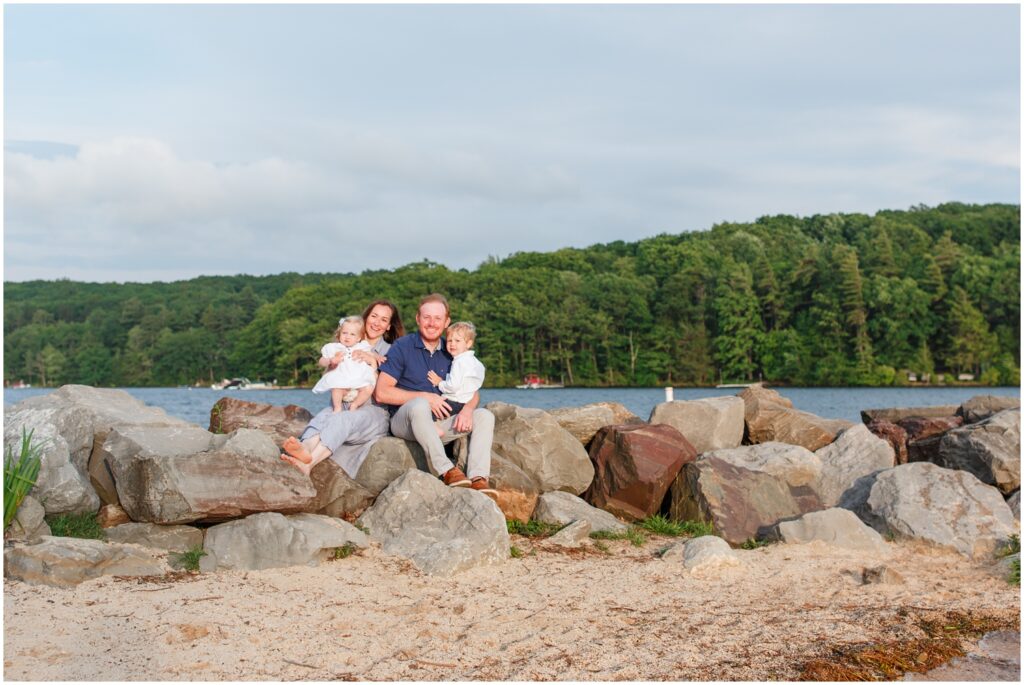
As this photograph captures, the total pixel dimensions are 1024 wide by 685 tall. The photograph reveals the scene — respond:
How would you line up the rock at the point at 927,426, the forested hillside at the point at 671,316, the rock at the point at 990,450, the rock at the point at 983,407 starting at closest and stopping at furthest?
the rock at the point at 990,450 → the rock at the point at 927,426 → the rock at the point at 983,407 → the forested hillside at the point at 671,316

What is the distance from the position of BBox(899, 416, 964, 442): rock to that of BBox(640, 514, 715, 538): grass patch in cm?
447

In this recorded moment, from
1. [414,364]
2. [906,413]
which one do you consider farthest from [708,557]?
[906,413]

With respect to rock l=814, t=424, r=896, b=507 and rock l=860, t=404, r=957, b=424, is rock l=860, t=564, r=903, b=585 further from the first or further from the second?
rock l=860, t=404, r=957, b=424

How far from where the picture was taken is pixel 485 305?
68.5 m

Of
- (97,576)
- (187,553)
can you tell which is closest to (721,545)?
(187,553)

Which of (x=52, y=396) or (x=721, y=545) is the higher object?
(x=52, y=396)

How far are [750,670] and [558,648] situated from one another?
3.12ft

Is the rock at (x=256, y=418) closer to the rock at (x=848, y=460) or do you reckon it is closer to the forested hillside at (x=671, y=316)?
the rock at (x=848, y=460)

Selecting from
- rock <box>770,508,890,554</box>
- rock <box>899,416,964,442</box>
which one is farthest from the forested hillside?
rock <box>770,508,890,554</box>

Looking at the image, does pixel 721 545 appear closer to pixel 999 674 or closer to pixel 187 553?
pixel 999 674

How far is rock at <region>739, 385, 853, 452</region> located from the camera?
10164 millimetres

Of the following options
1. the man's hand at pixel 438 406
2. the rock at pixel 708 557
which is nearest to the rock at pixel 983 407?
the rock at pixel 708 557

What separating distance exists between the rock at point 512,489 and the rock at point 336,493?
3.47ft

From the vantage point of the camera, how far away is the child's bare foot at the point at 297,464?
6.89 metres
